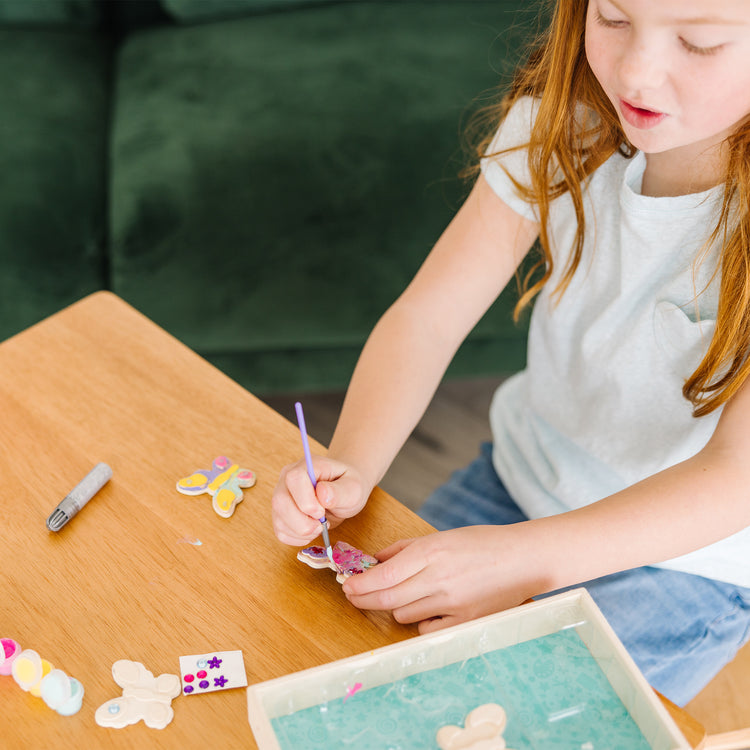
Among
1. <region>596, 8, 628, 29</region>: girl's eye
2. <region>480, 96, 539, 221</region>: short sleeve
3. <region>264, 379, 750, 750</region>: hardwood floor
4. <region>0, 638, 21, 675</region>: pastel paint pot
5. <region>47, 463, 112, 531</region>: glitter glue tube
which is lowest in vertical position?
<region>264, 379, 750, 750</region>: hardwood floor

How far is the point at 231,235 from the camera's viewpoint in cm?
144

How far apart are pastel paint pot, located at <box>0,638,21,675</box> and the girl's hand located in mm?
237

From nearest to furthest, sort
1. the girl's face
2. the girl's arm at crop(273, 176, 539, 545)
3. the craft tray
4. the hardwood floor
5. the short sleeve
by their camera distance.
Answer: the craft tray, the girl's face, the girl's arm at crop(273, 176, 539, 545), the short sleeve, the hardwood floor

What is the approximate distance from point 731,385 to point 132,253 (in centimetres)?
104

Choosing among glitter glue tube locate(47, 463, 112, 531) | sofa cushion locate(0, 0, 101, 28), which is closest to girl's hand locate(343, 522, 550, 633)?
glitter glue tube locate(47, 463, 112, 531)

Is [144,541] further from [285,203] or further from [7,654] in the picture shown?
[285,203]

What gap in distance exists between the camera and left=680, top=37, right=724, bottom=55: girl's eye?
0.61 m

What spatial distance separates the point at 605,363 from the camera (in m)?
0.92

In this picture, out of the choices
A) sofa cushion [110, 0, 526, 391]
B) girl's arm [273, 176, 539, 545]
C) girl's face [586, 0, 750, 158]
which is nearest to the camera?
girl's face [586, 0, 750, 158]

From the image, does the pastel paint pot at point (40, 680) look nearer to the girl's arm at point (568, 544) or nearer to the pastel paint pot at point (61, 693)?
the pastel paint pot at point (61, 693)

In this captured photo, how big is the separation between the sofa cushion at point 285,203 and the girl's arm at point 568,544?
84 centimetres

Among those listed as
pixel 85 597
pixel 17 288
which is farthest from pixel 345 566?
pixel 17 288

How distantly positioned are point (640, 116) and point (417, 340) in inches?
12.4

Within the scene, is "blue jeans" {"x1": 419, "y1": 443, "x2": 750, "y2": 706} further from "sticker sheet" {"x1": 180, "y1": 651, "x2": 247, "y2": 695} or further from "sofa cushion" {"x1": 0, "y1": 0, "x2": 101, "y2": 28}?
"sofa cushion" {"x1": 0, "y1": 0, "x2": 101, "y2": 28}
